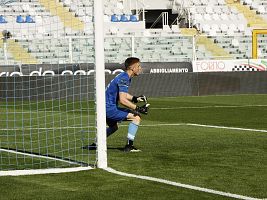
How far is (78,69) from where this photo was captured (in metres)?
31.5

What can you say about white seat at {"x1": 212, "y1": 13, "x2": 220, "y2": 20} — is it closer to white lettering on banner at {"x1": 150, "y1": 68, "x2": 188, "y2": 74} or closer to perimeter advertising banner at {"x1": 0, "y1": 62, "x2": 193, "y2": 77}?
perimeter advertising banner at {"x1": 0, "y1": 62, "x2": 193, "y2": 77}

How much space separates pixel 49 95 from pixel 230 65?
9.35 m

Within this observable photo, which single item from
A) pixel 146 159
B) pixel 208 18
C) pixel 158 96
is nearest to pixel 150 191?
pixel 146 159

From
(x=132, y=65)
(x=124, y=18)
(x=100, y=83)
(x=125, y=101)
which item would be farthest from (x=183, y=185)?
(x=124, y=18)

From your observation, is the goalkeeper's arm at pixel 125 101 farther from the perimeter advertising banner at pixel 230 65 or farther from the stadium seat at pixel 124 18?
the stadium seat at pixel 124 18

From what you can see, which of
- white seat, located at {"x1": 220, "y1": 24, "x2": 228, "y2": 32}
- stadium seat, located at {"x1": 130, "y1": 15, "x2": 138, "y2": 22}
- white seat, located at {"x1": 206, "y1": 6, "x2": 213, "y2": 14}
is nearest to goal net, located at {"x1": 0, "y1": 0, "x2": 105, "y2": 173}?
stadium seat, located at {"x1": 130, "y1": 15, "x2": 138, "y2": 22}

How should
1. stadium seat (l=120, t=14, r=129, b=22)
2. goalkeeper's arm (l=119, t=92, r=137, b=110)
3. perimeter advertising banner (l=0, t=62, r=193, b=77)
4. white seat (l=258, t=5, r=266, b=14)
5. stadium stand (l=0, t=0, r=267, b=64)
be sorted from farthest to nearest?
white seat (l=258, t=5, r=266, b=14)
stadium seat (l=120, t=14, r=129, b=22)
stadium stand (l=0, t=0, r=267, b=64)
perimeter advertising banner (l=0, t=62, r=193, b=77)
goalkeeper's arm (l=119, t=92, r=137, b=110)

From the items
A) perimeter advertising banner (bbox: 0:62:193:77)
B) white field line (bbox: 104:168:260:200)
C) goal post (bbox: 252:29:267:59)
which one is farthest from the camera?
goal post (bbox: 252:29:267:59)

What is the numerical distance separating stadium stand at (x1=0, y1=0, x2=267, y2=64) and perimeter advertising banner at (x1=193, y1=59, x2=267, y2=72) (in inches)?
64.1

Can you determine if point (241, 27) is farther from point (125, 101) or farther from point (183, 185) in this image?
point (183, 185)

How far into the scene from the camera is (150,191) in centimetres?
996

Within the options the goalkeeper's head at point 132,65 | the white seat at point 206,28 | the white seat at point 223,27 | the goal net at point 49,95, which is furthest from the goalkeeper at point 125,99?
the white seat at point 223,27

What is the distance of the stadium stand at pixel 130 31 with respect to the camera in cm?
3353

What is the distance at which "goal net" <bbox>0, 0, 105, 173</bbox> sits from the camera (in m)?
13.2
